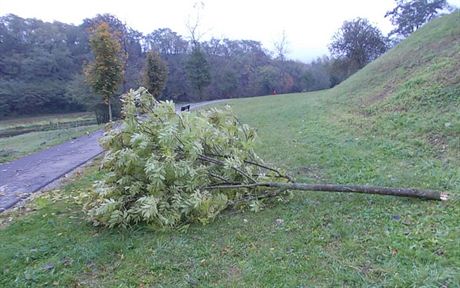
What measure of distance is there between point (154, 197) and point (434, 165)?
11.9 feet

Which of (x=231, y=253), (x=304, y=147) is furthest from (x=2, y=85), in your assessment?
(x=231, y=253)

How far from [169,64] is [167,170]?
1476 inches

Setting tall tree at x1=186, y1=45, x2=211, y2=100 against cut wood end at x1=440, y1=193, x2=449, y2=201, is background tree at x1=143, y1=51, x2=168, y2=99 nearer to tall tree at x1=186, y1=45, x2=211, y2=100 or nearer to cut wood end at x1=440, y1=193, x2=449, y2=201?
tall tree at x1=186, y1=45, x2=211, y2=100

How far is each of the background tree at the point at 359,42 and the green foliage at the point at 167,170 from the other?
1130 inches

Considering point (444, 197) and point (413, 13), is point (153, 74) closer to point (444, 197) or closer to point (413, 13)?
point (444, 197)

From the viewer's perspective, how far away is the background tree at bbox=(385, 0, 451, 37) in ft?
98.7

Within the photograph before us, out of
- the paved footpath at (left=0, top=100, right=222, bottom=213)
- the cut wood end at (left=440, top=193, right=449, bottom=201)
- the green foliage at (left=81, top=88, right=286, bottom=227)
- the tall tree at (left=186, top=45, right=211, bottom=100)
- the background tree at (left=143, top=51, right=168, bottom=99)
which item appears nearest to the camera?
the cut wood end at (left=440, top=193, right=449, bottom=201)

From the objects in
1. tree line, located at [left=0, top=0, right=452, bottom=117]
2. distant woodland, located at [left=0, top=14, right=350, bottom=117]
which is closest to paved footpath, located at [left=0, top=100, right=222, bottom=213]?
tree line, located at [left=0, top=0, right=452, bottom=117]

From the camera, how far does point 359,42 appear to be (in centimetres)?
2959

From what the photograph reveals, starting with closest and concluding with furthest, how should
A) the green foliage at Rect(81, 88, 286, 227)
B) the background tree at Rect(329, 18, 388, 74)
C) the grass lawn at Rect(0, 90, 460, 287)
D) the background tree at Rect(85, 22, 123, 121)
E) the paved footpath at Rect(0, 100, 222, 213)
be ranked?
the grass lawn at Rect(0, 90, 460, 287), the green foliage at Rect(81, 88, 286, 227), the paved footpath at Rect(0, 100, 222, 213), the background tree at Rect(85, 22, 123, 121), the background tree at Rect(329, 18, 388, 74)

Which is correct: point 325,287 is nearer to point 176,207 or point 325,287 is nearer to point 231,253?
point 231,253

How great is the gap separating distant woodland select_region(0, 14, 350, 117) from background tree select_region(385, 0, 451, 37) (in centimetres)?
685

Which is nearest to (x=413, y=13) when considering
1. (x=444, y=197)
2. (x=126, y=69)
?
(x=126, y=69)

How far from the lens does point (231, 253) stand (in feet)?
9.62
